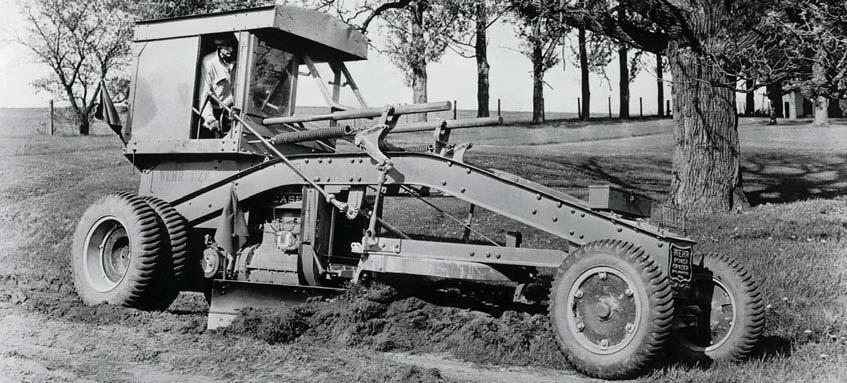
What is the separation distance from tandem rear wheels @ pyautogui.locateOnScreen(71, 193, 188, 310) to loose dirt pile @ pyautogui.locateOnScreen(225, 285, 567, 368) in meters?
1.25

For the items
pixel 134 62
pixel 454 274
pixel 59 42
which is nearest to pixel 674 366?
pixel 454 274

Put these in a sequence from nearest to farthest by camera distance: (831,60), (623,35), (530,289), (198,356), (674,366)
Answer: (674,366) < (198,356) < (530,289) < (831,60) < (623,35)

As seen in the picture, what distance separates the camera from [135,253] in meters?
8.26

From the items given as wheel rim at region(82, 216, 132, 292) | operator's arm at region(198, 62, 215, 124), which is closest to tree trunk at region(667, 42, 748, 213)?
operator's arm at region(198, 62, 215, 124)

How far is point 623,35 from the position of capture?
47.5 ft

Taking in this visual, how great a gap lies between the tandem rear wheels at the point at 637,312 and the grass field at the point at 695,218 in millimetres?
257

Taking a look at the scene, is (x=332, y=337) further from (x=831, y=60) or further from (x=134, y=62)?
(x=831, y=60)

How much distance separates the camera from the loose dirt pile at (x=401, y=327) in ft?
21.9

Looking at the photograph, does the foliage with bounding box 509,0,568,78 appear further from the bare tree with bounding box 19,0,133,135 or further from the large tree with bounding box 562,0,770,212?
the bare tree with bounding box 19,0,133,135

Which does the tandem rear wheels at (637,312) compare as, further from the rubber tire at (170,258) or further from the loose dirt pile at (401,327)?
the rubber tire at (170,258)

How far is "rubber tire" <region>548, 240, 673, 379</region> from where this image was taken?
18.8 ft

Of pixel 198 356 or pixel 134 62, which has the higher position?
Result: pixel 134 62

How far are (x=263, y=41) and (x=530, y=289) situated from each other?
3704 millimetres

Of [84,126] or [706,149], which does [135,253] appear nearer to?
[706,149]
